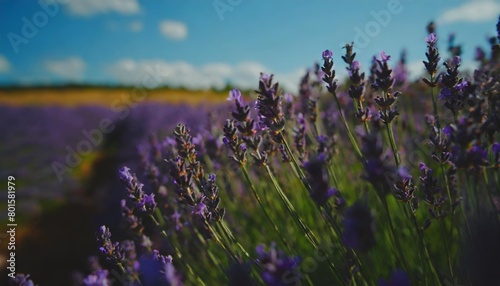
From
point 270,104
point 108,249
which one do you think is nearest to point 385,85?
point 270,104

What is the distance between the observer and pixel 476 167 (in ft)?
3.84

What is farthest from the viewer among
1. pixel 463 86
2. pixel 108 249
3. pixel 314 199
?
pixel 108 249

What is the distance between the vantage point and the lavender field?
1.09 m

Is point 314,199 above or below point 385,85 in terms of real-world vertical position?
below

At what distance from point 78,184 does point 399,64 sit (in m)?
5.98

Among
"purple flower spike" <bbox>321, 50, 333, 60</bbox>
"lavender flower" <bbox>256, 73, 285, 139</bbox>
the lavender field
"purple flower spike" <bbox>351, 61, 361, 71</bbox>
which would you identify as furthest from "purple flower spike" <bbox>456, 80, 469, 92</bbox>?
"lavender flower" <bbox>256, 73, 285, 139</bbox>

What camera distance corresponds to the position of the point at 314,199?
3.70ft

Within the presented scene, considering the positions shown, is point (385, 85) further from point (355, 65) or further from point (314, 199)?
point (314, 199)

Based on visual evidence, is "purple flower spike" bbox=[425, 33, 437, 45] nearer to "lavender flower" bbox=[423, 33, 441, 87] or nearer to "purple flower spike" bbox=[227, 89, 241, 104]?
"lavender flower" bbox=[423, 33, 441, 87]

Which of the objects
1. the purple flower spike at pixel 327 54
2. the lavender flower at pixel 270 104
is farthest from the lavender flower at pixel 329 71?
the lavender flower at pixel 270 104

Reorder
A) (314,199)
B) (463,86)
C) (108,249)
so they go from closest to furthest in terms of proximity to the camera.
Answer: (314,199), (463,86), (108,249)

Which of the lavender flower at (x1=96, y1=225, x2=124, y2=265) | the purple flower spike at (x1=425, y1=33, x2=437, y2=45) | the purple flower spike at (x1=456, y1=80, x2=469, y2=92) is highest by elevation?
the purple flower spike at (x1=425, y1=33, x2=437, y2=45)

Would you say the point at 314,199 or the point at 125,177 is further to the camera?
the point at 125,177

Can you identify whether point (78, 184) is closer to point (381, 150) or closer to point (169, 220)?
point (169, 220)
